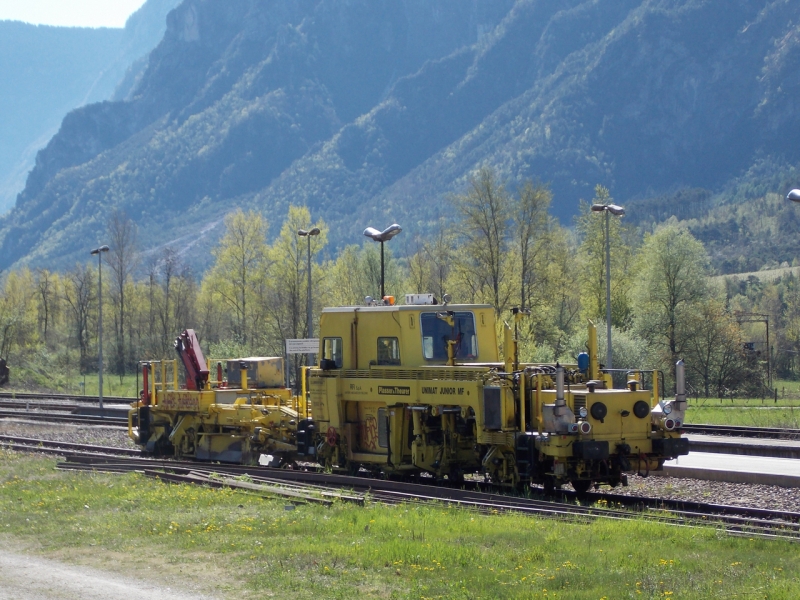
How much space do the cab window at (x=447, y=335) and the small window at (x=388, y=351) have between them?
1.82ft

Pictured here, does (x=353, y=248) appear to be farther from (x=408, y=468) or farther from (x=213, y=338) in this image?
(x=408, y=468)

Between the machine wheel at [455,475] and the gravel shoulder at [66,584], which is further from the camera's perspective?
the machine wheel at [455,475]

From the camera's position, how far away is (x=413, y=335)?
55.3 feet

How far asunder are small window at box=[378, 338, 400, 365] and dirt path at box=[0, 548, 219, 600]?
738cm

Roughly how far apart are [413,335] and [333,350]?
1955 mm

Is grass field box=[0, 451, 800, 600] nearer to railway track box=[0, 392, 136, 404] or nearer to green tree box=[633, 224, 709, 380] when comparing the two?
railway track box=[0, 392, 136, 404]

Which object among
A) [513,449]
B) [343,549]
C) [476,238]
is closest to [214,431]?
[513,449]

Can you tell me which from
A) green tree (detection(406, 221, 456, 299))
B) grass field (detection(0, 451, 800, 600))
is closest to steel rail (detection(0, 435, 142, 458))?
grass field (detection(0, 451, 800, 600))

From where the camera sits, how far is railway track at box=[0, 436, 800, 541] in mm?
12477

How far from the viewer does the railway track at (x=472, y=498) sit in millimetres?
12477

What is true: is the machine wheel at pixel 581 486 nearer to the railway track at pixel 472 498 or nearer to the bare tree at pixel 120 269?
the railway track at pixel 472 498

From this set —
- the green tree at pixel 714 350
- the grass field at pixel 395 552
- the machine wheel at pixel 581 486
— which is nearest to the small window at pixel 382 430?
the grass field at pixel 395 552

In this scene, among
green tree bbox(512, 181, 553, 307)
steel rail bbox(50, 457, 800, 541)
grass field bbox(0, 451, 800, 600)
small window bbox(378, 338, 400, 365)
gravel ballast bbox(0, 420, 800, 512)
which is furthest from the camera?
green tree bbox(512, 181, 553, 307)

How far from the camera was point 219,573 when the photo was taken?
10.1 m
